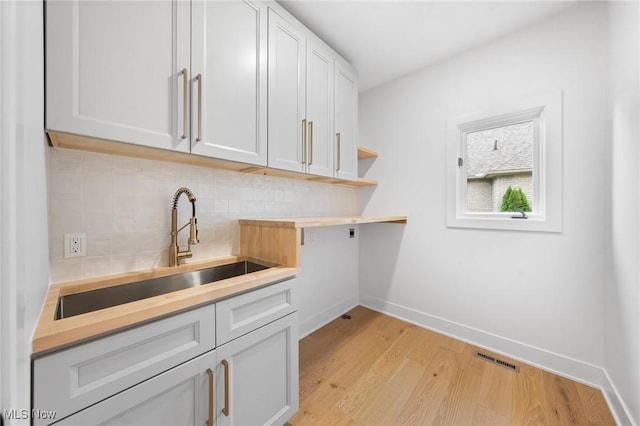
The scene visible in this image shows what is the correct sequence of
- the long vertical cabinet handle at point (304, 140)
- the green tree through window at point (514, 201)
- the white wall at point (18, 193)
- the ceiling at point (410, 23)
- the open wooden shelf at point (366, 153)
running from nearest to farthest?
the white wall at point (18, 193) < the ceiling at point (410, 23) < the long vertical cabinet handle at point (304, 140) < the green tree through window at point (514, 201) < the open wooden shelf at point (366, 153)

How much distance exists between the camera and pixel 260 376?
3.62ft

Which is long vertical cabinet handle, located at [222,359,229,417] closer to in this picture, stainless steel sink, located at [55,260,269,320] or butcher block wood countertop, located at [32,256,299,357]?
butcher block wood countertop, located at [32,256,299,357]

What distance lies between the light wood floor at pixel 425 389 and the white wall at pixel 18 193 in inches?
48.9

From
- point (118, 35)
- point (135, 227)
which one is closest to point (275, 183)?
point (135, 227)

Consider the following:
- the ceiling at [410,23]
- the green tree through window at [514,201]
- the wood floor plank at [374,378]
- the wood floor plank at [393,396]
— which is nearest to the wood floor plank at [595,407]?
the wood floor plank at [393,396]

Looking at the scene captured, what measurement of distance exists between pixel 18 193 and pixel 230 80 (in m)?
1.04

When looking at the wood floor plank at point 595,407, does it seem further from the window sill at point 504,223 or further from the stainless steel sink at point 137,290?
the stainless steel sink at point 137,290

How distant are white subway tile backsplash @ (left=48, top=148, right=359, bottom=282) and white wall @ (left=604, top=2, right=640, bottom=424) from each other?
83.0 inches

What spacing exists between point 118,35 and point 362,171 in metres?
2.24

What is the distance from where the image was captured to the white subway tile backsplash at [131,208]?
1039mm

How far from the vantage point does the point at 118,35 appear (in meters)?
0.94

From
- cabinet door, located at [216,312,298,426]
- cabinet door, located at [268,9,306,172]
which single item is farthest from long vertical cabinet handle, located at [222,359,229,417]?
cabinet door, located at [268,9,306,172]

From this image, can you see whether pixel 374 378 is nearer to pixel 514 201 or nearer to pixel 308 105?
pixel 514 201
